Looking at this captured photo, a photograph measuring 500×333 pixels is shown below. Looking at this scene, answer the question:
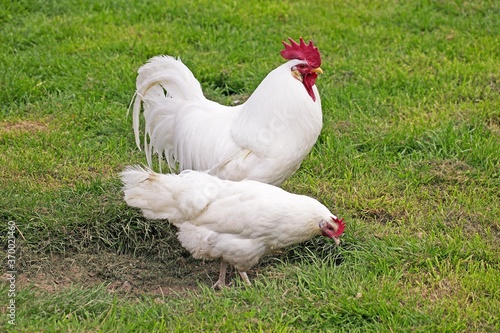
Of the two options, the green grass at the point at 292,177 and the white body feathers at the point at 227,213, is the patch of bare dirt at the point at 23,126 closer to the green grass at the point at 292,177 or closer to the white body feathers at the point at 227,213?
the green grass at the point at 292,177

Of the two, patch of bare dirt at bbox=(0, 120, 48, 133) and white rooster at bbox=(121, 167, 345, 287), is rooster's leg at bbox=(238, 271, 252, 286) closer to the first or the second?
white rooster at bbox=(121, 167, 345, 287)

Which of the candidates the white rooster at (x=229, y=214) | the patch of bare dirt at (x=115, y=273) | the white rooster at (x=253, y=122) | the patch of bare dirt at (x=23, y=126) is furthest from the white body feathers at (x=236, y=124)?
the patch of bare dirt at (x=23, y=126)

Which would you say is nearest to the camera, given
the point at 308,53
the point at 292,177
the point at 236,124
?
the point at 308,53

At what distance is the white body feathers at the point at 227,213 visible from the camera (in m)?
4.96

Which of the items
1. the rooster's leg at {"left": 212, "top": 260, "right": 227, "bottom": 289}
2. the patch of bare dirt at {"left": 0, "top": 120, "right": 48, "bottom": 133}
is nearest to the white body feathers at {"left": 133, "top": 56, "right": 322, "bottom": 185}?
the rooster's leg at {"left": 212, "top": 260, "right": 227, "bottom": 289}

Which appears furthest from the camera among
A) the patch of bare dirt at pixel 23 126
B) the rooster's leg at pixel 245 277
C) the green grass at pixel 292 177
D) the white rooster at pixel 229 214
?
the patch of bare dirt at pixel 23 126

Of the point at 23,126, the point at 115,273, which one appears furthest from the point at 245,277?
the point at 23,126

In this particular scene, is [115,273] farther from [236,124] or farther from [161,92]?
[161,92]

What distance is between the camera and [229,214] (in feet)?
16.4

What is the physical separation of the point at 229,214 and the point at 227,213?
0.7 inches

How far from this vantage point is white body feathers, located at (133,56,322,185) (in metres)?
5.34

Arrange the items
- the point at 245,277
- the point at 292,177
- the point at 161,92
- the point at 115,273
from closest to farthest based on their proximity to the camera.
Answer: the point at 245,277
the point at 115,273
the point at 161,92
the point at 292,177

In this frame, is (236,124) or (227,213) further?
(236,124)

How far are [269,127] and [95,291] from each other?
164cm
